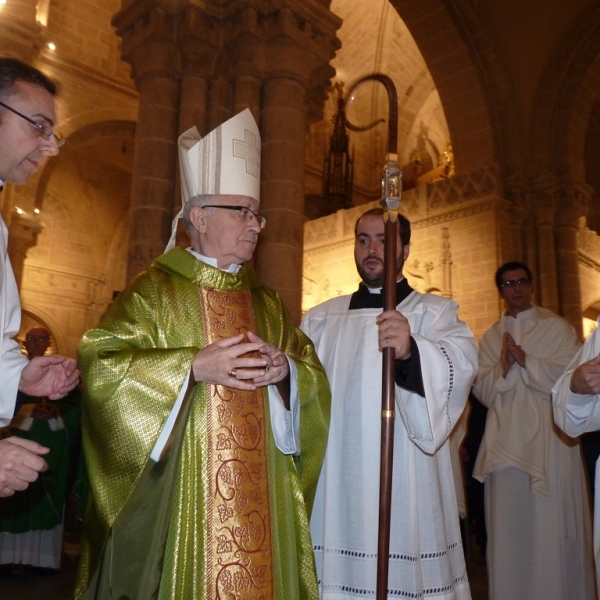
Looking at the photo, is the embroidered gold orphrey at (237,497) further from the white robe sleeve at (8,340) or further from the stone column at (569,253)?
the stone column at (569,253)

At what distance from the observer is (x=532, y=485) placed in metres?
3.86

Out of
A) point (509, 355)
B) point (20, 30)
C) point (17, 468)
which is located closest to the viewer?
point (17, 468)

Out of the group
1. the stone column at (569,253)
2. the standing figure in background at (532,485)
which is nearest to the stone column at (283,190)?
the standing figure in background at (532,485)

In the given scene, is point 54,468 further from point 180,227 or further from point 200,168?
point 200,168

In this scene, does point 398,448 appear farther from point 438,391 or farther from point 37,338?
point 37,338

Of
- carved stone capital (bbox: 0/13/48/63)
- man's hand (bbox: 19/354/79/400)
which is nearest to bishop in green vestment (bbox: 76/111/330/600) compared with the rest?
man's hand (bbox: 19/354/79/400)

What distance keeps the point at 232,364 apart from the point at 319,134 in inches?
678

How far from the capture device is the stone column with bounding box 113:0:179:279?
5.93m

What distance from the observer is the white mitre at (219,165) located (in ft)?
8.32

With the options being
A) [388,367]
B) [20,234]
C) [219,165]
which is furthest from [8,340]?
[20,234]

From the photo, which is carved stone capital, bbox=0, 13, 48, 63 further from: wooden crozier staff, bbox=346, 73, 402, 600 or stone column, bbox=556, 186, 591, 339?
wooden crozier staff, bbox=346, 73, 402, 600

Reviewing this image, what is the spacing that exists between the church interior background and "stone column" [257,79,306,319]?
2 cm


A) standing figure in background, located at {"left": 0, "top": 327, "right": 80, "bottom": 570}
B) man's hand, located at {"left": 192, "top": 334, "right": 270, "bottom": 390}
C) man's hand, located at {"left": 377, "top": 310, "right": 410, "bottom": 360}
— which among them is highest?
man's hand, located at {"left": 377, "top": 310, "right": 410, "bottom": 360}

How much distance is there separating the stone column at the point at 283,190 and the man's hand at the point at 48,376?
351cm
